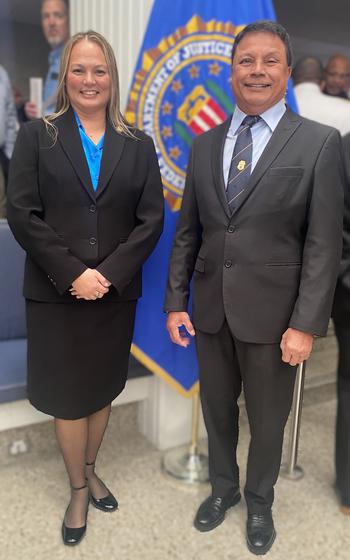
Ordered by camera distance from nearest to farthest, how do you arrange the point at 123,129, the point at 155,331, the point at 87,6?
the point at 123,129
the point at 155,331
the point at 87,6

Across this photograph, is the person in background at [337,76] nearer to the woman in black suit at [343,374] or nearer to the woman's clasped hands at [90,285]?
the woman in black suit at [343,374]

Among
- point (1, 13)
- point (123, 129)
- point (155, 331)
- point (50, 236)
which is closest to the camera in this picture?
point (50, 236)

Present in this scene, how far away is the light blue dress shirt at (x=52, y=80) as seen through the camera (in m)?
2.97

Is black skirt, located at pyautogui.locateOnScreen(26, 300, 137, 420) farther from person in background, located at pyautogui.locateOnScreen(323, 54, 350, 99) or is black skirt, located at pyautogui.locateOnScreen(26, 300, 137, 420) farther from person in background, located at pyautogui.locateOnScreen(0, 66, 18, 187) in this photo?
person in background, located at pyautogui.locateOnScreen(323, 54, 350, 99)

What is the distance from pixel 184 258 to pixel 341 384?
2.75 feet

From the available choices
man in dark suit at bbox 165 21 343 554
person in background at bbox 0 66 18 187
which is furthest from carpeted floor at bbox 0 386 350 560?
person in background at bbox 0 66 18 187

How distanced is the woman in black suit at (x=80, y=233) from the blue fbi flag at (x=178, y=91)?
309mm

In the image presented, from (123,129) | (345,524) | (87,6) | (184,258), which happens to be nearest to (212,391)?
(184,258)

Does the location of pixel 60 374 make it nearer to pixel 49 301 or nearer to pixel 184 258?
pixel 49 301

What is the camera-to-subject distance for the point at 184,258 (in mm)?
1786

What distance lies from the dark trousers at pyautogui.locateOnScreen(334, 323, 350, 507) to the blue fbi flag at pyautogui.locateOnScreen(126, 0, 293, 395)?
592mm

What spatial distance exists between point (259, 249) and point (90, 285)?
541mm

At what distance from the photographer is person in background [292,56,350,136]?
8.77ft

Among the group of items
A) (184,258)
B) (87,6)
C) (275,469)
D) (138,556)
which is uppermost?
(87,6)
